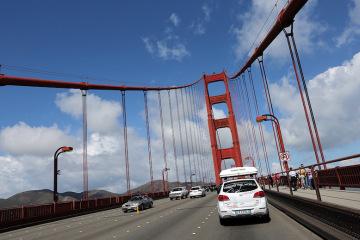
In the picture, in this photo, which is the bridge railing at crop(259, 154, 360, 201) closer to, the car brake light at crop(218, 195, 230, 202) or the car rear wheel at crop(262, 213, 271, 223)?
the car rear wheel at crop(262, 213, 271, 223)

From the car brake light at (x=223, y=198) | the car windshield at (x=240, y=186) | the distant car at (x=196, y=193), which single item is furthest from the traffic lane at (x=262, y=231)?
the distant car at (x=196, y=193)

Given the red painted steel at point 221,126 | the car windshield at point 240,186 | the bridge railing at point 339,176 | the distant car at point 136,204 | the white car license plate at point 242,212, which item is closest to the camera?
the bridge railing at point 339,176

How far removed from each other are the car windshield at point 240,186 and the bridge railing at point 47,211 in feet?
51.2

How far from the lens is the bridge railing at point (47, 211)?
23312 mm

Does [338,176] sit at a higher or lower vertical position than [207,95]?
lower

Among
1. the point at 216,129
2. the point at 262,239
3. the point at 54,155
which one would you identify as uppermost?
the point at 216,129

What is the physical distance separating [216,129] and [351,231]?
64.0 m

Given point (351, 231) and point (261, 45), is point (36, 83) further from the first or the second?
point (351, 231)

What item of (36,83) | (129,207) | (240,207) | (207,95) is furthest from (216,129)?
(240,207)

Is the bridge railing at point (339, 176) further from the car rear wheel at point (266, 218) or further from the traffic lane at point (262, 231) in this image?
the car rear wheel at point (266, 218)

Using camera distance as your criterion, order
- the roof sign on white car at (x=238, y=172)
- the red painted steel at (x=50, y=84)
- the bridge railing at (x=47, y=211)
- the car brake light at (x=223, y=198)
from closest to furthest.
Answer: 1. the car brake light at (x=223, y=198)
2. the roof sign on white car at (x=238, y=172)
3. the bridge railing at (x=47, y=211)
4. the red painted steel at (x=50, y=84)

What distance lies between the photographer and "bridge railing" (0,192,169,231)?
918 inches

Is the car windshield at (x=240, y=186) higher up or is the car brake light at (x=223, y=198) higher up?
the car windshield at (x=240, y=186)

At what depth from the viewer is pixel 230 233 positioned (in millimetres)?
10359
